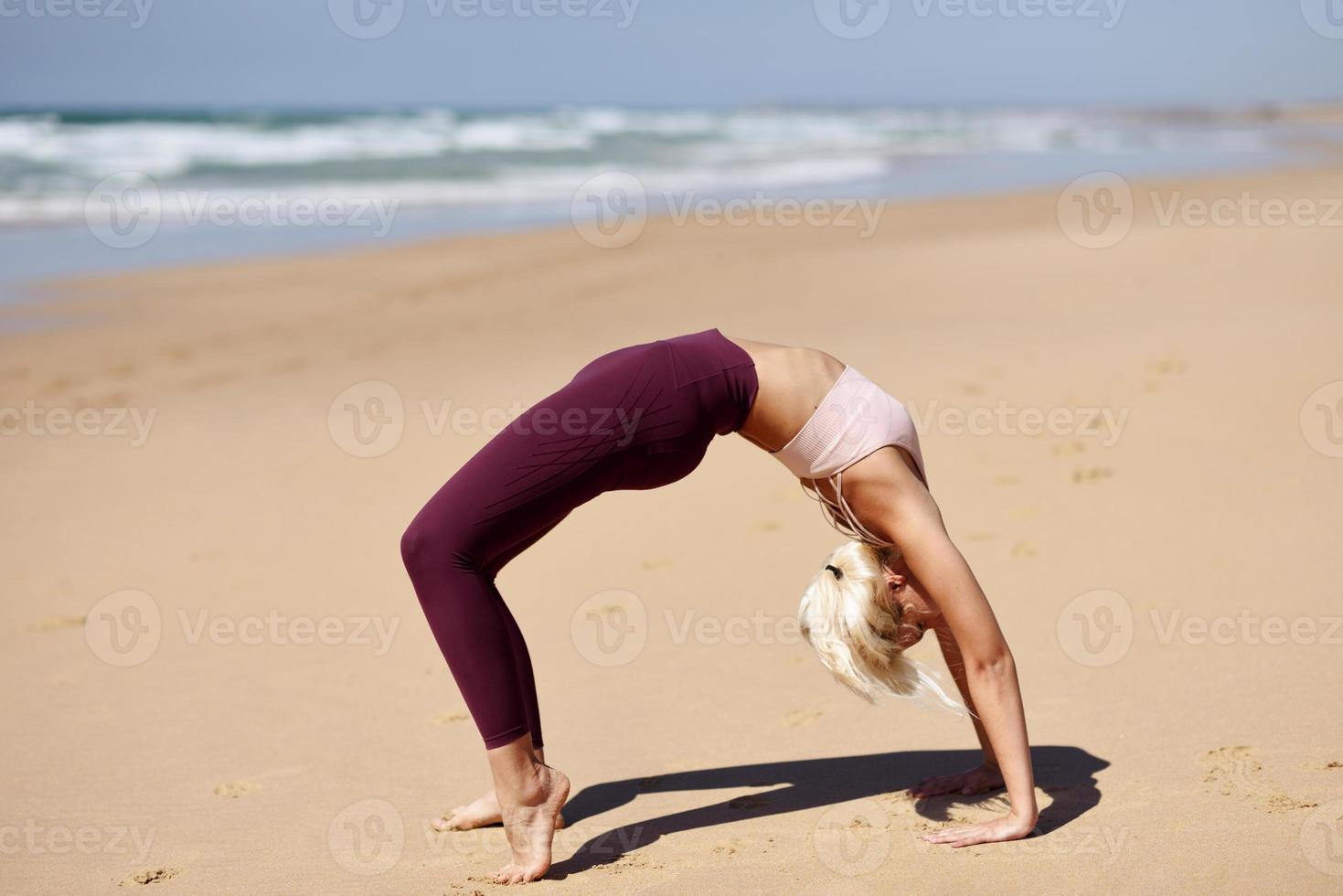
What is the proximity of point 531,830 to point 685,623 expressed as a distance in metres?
1.67

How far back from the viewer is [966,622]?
295cm

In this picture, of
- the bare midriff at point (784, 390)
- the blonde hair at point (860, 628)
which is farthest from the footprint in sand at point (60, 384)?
the blonde hair at point (860, 628)

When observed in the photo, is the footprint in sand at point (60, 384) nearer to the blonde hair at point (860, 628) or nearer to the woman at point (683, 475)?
the woman at point (683, 475)

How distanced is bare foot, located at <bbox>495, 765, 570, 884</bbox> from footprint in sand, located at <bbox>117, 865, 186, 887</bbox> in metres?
0.80

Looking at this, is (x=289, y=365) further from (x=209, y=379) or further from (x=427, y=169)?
(x=427, y=169)

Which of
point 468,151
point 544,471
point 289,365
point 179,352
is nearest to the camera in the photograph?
point 544,471

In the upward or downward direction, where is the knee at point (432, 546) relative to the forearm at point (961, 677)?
upward

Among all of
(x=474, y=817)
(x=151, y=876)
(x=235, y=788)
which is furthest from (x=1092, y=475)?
(x=151, y=876)

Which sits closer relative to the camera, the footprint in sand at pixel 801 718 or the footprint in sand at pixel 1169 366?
the footprint in sand at pixel 801 718

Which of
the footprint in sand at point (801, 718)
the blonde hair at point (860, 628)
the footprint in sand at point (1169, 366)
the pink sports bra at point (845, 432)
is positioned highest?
the footprint in sand at point (1169, 366)

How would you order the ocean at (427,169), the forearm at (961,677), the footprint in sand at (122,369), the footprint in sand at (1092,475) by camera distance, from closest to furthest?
1. the forearm at (961,677)
2. the footprint in sand at (1092,475)
3. the footprint in sand at (122,369)
4. the ocean at (427,169)

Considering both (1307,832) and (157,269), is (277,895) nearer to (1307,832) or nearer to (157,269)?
(1307,832)

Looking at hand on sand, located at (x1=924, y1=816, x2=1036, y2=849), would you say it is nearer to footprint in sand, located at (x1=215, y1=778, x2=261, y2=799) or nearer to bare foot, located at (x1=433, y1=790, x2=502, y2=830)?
bare foot, located at (x1=433, y1=790, x2=502, y2=830)

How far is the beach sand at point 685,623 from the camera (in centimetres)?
306
